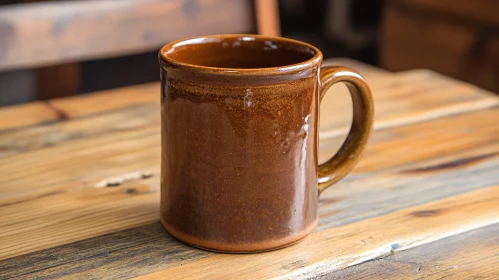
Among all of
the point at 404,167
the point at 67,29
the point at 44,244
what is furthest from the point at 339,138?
the point at 67,29

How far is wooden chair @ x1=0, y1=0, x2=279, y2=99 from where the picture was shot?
97 cm

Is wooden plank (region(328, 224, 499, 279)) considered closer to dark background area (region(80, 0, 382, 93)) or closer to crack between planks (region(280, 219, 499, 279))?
crack between planks (region(280, 219, 499, 279))

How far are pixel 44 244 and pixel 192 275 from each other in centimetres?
12

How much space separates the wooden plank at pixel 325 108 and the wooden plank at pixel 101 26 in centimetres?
17

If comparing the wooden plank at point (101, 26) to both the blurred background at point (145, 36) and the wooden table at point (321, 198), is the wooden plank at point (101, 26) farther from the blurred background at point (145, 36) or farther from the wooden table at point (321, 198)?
the wooden table at point (321, 198)

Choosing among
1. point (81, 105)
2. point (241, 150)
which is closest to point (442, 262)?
point (241, 150)

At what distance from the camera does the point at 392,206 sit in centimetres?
58

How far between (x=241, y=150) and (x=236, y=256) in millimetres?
80

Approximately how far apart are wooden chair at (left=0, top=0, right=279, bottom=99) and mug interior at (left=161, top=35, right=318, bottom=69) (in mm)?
522

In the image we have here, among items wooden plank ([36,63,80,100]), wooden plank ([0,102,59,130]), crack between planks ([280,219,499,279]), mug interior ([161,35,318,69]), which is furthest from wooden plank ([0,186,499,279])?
wooden plank ([36,63,80,100])

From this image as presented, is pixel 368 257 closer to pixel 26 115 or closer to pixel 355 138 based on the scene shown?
pixel 355 138

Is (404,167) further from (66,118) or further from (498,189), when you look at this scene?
(66,118)

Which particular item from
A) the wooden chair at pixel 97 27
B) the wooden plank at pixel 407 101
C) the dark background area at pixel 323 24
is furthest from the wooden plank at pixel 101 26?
the dark background area at pixel 323 24

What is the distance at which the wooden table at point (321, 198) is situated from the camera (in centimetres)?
48
